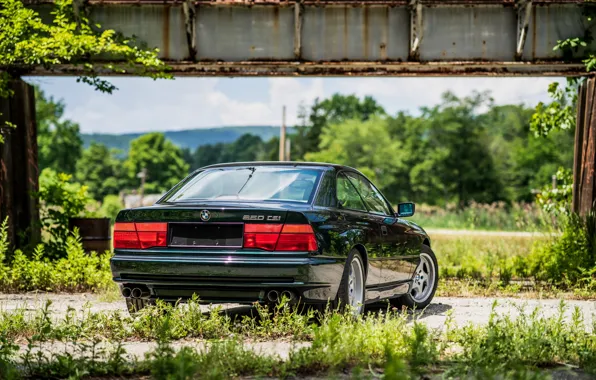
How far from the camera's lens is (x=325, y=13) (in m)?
17.0

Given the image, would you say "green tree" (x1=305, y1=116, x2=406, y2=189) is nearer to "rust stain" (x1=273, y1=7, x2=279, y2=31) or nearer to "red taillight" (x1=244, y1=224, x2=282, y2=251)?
"rust stain" (x1=273, y1=7, x2=279, y2=31)

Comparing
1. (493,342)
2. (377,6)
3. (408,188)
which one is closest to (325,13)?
(377,6)

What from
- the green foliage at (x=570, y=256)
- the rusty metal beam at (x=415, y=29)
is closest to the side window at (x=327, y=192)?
the green foliage at (x=570, y=256)

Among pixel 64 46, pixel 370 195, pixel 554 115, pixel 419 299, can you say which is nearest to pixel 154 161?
pixel 554 115

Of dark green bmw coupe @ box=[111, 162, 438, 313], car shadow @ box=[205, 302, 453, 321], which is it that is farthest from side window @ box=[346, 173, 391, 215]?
car shadow @ box=[205, 302, 453, 321]

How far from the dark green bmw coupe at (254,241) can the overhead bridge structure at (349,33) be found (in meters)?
7.54

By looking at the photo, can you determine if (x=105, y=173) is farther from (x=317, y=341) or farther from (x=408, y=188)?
(x=317, y=341)

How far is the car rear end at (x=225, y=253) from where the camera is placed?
8.05 metres

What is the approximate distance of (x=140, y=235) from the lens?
8.58 metres

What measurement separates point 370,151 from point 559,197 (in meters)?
79.2

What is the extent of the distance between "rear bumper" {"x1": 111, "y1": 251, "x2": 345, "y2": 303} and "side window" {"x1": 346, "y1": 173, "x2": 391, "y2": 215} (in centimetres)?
161

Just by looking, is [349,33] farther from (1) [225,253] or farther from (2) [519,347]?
(2) [519,347]

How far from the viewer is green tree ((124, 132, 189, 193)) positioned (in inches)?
5458

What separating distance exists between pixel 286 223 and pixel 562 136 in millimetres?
82098
